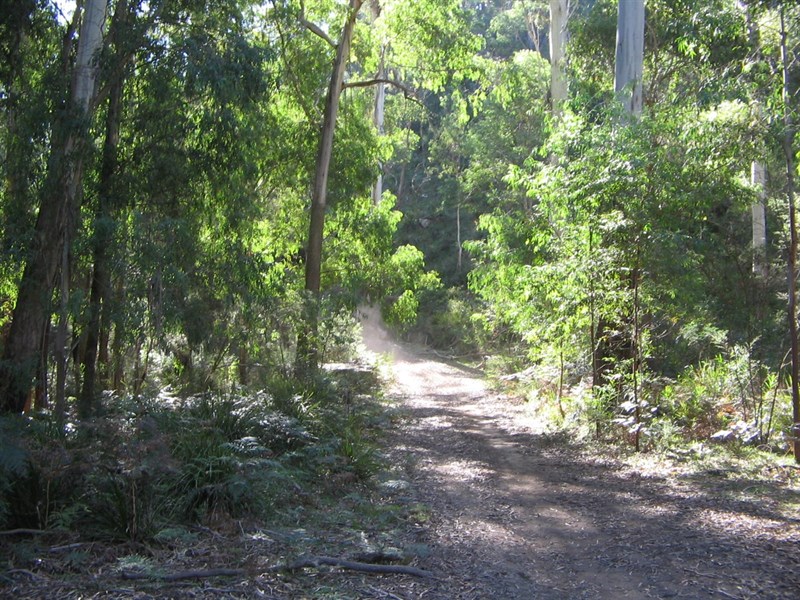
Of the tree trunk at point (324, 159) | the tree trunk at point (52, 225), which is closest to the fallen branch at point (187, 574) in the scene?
the tree trunk at point (52, 225)

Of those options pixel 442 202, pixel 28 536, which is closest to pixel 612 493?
pixel 28 536

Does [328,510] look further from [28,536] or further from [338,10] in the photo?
[338,10]

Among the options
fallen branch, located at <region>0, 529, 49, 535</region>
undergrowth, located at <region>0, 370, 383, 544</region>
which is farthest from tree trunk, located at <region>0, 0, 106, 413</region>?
fallen branch, located at <region>0, 529, 49, 535</region>

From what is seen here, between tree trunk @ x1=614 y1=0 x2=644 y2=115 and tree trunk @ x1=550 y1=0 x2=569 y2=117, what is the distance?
5395 mm

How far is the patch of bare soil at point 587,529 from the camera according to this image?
537 cm

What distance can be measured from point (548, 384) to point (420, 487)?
8.05 m

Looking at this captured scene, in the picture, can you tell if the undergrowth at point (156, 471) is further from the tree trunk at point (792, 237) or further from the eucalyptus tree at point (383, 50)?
the eucalyptus tree at point (383, 50)

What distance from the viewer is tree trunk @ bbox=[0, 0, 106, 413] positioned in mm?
10211

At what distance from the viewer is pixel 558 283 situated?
39.3ft

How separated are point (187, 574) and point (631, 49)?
12.6 meters

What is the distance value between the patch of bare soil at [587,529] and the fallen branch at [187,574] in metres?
1.16

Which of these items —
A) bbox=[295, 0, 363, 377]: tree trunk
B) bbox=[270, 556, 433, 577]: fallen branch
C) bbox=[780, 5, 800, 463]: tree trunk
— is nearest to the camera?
bbox=[270, 556, 433, 577]: fallen branch

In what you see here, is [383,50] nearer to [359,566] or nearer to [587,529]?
[587,529]

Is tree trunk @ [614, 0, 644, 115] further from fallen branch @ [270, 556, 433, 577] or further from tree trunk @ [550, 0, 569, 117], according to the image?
fallen branch @ [270, 556, 433, 577]
